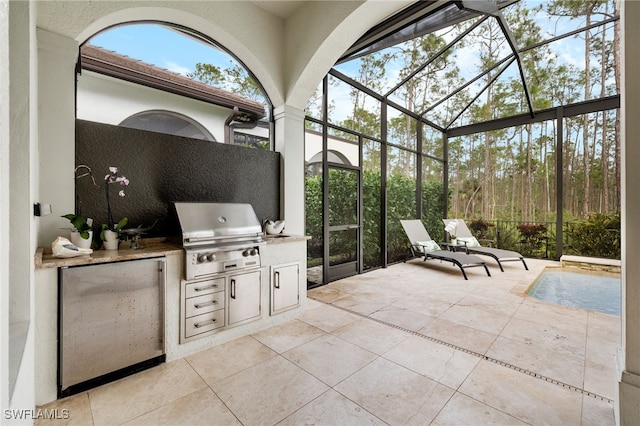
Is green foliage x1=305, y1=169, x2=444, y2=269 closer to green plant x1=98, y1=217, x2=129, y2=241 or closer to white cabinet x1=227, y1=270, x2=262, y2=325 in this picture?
white cabinet x1=227, y1=270, x2=262, y2=325

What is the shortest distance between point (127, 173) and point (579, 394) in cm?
413

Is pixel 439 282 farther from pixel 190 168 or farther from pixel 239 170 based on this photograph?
pixel 190 168

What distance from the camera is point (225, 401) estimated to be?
182 cm

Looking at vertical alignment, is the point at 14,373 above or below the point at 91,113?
below

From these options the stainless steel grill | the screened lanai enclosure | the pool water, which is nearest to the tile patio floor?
the pool water

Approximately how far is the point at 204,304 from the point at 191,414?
3.09ft

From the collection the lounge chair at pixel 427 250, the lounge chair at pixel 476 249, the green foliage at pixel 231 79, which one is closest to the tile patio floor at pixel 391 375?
the lounge chair at pixel 427 250

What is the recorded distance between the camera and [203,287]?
2490mm

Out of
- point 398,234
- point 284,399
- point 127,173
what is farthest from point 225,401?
point 398,234

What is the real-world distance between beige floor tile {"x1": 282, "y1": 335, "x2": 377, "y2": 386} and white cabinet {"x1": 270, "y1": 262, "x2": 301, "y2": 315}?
62cm

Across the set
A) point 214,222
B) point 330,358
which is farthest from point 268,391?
point 214,222

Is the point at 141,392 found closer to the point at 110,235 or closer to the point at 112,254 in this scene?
the point at 112,254

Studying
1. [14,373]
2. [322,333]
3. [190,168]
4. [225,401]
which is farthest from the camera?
[190,168]

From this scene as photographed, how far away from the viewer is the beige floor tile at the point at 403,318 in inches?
117
